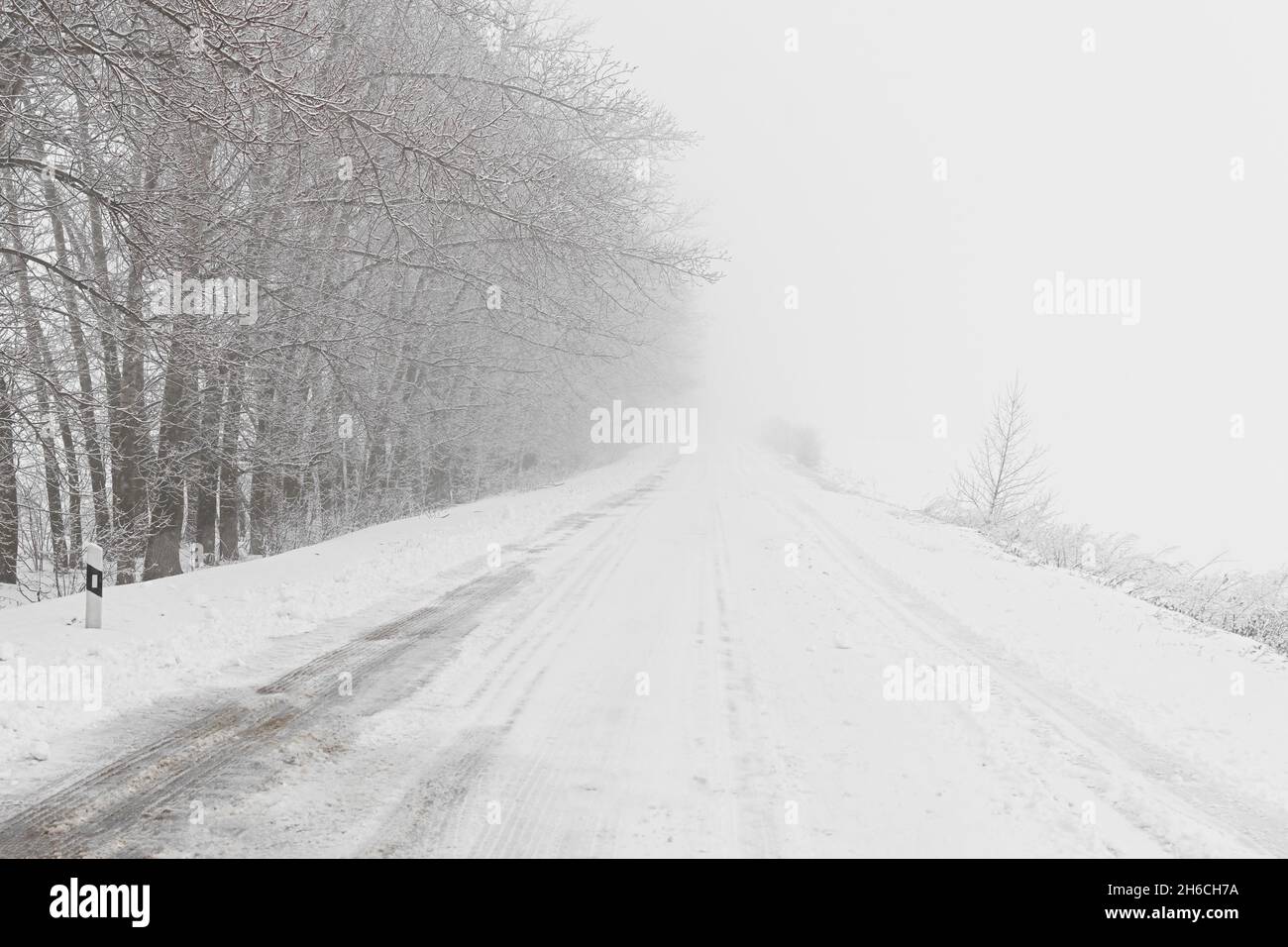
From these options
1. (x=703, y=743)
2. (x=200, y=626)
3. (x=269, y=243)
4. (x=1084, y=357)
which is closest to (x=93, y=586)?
(x=200, y=626)

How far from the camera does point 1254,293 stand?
103438mm

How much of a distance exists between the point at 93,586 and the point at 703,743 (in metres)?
5.26

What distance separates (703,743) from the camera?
4.79 metres

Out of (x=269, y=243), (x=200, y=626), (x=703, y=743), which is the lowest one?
(x=703, y=743)

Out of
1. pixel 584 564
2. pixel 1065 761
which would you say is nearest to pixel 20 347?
pixel 584 564

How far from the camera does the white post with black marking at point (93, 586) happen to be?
255 inches

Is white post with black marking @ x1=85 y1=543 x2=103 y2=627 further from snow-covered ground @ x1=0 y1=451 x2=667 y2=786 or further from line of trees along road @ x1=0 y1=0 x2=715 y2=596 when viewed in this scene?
line of trees along road @ x1=0 y1=0 x2=715 y2=596

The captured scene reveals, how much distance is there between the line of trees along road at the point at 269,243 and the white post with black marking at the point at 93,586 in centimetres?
168

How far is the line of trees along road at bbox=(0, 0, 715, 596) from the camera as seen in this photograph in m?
6.77

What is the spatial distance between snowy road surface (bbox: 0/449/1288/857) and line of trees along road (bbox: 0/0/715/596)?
4.41 meters

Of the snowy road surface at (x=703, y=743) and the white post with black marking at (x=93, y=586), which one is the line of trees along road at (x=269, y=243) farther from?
the snowy road surface at (x=703, y=743)

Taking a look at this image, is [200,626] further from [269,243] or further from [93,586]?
[269,243]

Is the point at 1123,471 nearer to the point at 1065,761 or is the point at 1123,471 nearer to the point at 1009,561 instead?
the point at 1009,561
